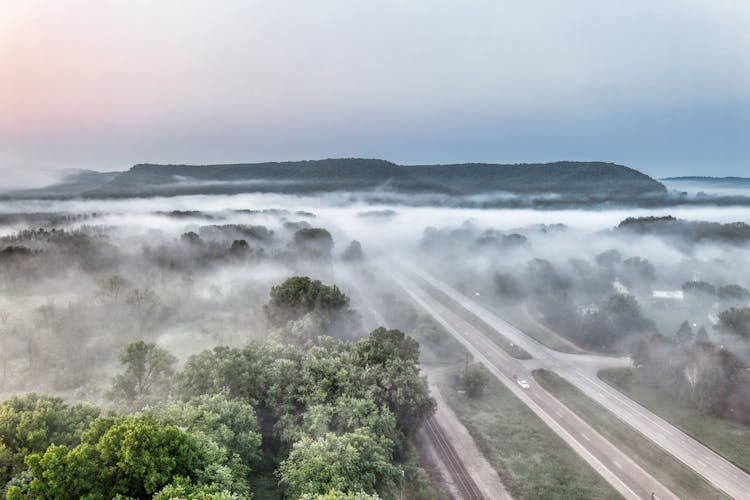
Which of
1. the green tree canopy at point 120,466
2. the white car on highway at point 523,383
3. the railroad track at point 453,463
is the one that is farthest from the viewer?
the white car on highway at point 523,383

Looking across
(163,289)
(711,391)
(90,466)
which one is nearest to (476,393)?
(711,391)

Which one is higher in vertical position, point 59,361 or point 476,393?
point 59,361

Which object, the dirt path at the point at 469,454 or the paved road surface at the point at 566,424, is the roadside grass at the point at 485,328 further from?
the dirt path at the point at 469,454

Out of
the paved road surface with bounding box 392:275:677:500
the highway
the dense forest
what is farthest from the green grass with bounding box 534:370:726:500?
the dense forest

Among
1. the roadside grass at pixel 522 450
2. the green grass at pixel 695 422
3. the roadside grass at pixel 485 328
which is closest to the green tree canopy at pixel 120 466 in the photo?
the roadside grass at pixel 522 450

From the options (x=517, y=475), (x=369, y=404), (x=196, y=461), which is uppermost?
(x=196, y=461)

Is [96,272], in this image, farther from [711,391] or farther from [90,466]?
[711,391]
